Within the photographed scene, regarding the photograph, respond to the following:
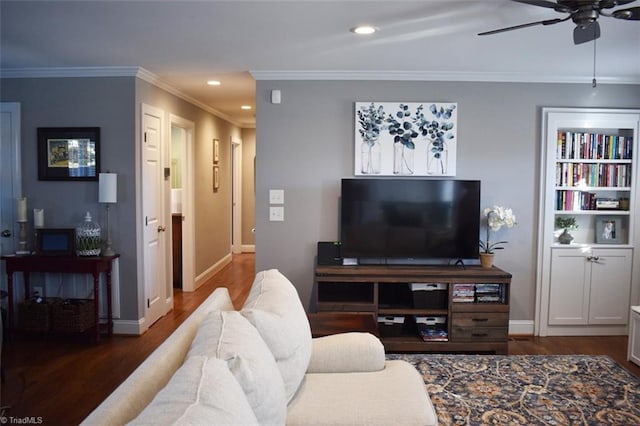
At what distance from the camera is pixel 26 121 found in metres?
4.54

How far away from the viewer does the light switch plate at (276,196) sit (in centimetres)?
454

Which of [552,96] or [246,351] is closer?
[246,351]

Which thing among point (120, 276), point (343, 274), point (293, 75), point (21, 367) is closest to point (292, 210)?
point (343, 274)

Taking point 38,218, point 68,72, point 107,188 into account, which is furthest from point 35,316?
point 68,72

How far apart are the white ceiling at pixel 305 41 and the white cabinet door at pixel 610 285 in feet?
5.25

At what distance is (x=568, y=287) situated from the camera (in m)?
4.61

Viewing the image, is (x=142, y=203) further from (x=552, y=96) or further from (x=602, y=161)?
(x=602, y=161)

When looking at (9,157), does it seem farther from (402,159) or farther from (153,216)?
(402,159)

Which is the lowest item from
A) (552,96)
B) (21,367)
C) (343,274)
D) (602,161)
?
(21,367)

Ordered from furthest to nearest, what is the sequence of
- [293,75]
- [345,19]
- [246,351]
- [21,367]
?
[293,75] < [21,367] < [345,19] < [246,351]

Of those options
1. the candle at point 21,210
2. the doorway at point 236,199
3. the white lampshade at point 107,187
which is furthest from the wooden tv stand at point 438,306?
the doorway at point 236,199

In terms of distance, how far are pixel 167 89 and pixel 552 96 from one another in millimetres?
3731

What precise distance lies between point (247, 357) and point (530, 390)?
80.7 inches

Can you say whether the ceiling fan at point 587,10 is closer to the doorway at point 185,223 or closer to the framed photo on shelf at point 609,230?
the framed photo on shelf at point 609,230
